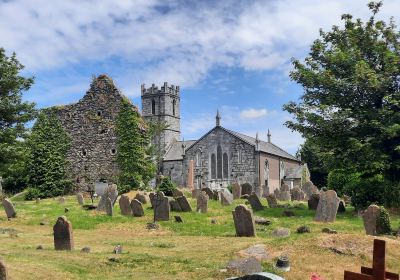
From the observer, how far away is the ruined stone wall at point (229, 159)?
172 feet

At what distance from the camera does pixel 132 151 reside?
3503 cm

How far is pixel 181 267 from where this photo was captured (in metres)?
10.5

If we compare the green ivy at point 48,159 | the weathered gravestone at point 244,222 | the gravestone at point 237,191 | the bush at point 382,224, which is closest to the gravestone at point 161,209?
the weathered gravestone at point 244,222

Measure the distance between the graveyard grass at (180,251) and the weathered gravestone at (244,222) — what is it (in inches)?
18.3

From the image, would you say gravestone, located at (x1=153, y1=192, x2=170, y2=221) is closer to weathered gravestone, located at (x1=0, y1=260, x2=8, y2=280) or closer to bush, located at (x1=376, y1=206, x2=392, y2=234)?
bush, located at (x1=376, y1=206, x2=392, y2=234)

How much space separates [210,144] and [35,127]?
22.3 metres

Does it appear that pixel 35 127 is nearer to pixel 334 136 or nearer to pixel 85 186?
pixel 85 186

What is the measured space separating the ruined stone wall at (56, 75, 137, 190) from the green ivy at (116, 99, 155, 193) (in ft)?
1.95

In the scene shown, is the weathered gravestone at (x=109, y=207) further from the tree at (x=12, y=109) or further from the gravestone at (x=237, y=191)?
the gravestone at (x=237, y=191)

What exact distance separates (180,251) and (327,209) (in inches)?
302

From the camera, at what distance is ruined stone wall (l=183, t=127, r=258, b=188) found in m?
52.4

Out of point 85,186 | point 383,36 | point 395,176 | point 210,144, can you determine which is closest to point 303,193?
point 395,176

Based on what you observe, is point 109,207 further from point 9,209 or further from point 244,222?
point 244,222

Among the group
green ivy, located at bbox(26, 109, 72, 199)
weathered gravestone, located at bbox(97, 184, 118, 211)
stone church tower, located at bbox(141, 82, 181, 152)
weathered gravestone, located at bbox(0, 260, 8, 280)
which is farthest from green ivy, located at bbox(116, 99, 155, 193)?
stone church tower, located at bbox(141, 82, 181, 152)
